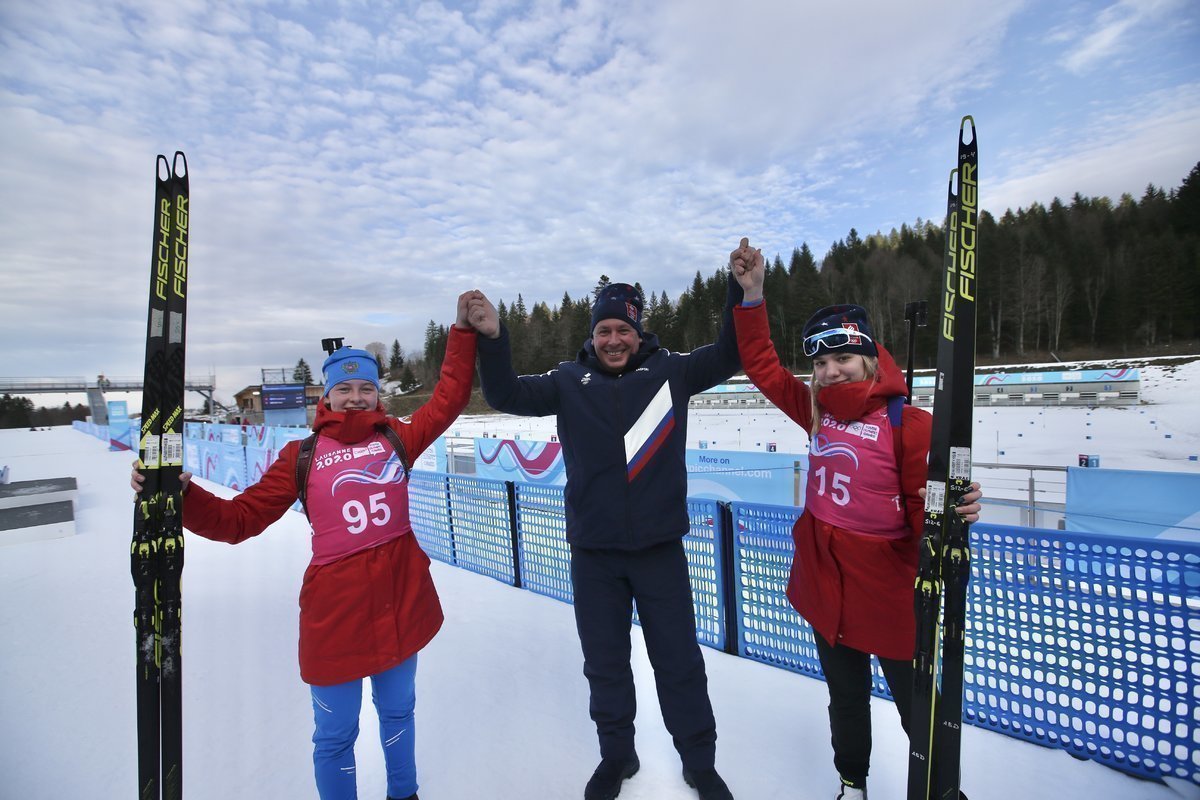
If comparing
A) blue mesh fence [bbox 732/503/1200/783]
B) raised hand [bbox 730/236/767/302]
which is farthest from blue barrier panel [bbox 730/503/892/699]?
raised hand [bbox 730/236/767/302]

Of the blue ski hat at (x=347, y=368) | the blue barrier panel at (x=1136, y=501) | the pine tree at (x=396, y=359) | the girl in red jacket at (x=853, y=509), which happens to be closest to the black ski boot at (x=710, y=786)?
the girl in red jacket at (x=853, y=509)

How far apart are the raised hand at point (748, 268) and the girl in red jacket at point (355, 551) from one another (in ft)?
3.76

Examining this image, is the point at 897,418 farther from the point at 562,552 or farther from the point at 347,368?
the point at 562,552

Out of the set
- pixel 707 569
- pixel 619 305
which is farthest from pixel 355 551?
pixel 707 569

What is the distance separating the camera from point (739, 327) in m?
2.14

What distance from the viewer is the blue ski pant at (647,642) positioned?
85.7 inches

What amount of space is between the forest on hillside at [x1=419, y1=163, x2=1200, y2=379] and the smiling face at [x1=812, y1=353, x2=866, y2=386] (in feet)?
125

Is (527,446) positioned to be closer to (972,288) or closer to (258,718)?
(258,718)

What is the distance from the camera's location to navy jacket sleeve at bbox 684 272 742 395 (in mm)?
2207

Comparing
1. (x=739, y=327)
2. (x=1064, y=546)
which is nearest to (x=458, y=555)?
(x=739, y=327)

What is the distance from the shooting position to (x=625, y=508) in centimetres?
219

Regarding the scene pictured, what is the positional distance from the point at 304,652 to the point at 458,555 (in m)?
4.03

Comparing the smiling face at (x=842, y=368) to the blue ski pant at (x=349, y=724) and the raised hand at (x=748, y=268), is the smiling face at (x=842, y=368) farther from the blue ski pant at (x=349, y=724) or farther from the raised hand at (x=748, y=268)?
the blue ski pant at (x=349, y=724)

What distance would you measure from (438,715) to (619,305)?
105 inches
